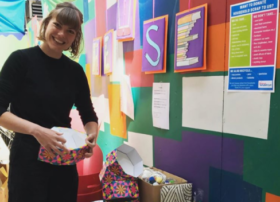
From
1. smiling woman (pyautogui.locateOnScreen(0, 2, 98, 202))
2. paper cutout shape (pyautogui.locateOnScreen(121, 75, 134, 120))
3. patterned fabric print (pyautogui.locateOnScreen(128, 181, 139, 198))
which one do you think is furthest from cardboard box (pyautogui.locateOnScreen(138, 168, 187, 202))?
paper cutout shape (pyautogui.locateOnScreen(121, 75, 134, 120))

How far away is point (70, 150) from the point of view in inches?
37.8

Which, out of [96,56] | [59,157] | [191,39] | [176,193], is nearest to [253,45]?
[191,39]

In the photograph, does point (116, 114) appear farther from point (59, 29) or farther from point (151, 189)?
point (59, 29)

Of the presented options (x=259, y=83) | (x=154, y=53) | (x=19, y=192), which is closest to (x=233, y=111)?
(x=259, y=83)

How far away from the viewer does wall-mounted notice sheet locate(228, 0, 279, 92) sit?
0.99 m

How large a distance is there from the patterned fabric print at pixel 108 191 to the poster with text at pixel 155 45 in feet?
2.38

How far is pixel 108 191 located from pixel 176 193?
1.25ft

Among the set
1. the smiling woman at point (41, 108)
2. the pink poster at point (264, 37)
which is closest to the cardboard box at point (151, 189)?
the smiling woman at point (41, 108)

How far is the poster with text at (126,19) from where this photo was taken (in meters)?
1.76

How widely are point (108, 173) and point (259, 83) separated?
0.92 m

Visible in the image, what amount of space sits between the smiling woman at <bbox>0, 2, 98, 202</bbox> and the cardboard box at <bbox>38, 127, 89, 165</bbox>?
0.05ft

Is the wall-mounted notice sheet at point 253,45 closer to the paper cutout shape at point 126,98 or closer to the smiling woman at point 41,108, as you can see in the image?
the smiling woman at point 41,108

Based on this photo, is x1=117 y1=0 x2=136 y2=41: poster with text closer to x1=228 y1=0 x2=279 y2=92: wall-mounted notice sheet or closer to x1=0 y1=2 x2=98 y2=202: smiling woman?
x1=0 y1=2 x2=98 y2=202: smiling woman

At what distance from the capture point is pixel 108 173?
4.69 ft
